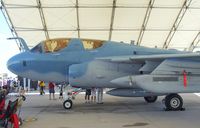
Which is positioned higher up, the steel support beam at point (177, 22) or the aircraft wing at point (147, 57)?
the steel support beam at point (177, 22)

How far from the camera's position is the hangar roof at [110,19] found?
22156 millimetres

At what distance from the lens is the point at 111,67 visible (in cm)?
1066

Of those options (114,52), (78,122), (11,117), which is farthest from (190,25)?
(11,117)

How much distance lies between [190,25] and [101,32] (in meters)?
7.65

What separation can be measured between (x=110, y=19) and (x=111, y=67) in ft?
44.4

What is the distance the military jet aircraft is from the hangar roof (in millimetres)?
11314

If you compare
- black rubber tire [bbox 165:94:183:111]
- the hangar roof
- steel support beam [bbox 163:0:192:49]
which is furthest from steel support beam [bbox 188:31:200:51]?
black rubber tire [bbox 165:94:183:111]

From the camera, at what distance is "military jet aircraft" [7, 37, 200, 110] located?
9.71 m

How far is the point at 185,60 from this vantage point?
32.6ft

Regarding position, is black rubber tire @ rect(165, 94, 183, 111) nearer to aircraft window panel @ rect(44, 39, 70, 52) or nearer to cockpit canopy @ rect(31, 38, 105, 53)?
cockpit canopy @ rect(31, 38, 105, 53)

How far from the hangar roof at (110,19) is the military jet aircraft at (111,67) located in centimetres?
→ 1131

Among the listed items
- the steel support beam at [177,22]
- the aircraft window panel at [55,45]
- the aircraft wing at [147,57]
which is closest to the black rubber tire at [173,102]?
the aircraft wing at [147,57]

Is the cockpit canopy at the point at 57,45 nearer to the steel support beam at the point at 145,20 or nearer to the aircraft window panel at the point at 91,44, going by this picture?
the aircraft window panel at the point at 91,44

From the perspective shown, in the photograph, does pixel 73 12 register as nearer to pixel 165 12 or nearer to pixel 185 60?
pixel 165 12
